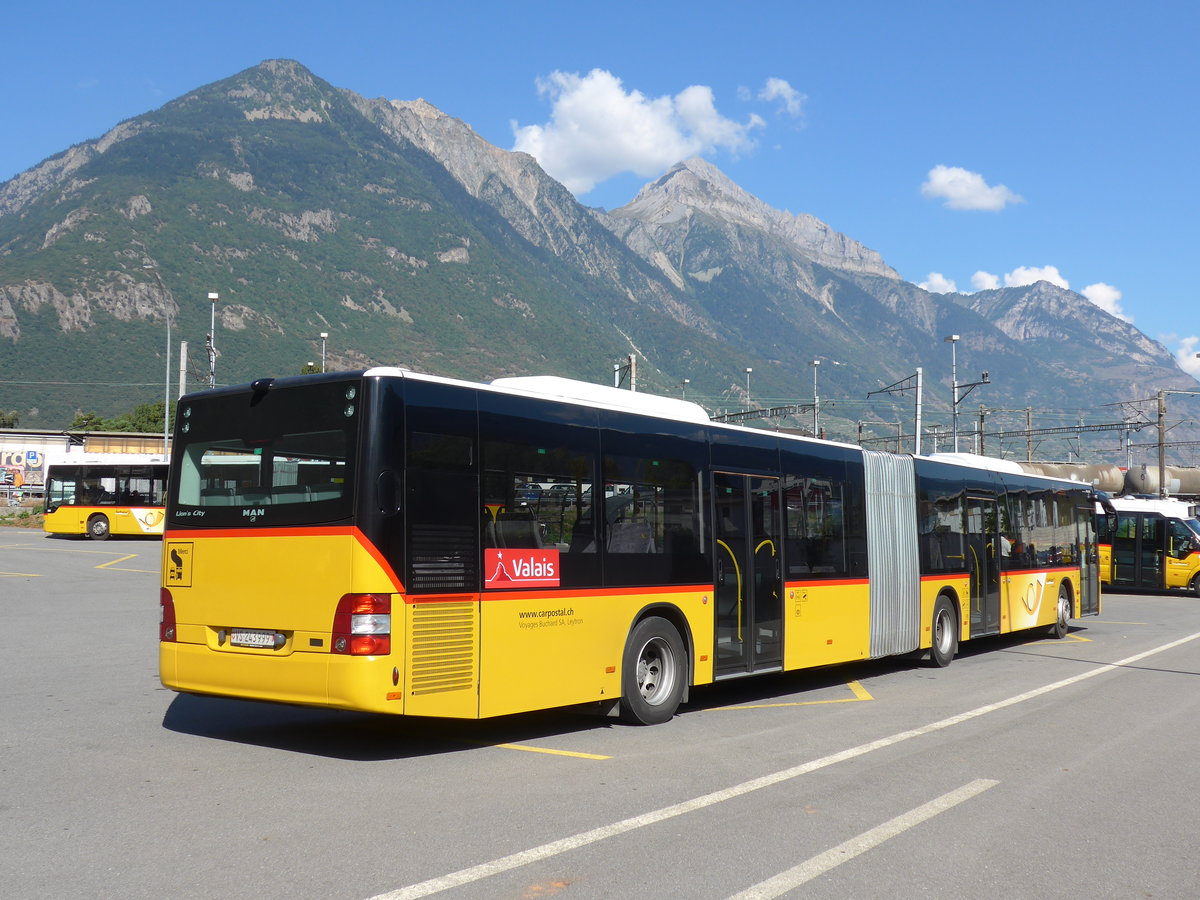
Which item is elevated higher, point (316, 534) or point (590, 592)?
point (316, 534)

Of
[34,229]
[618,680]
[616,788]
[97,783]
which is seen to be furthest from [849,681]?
[34,229]

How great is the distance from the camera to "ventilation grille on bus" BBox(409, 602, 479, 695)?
309 inches

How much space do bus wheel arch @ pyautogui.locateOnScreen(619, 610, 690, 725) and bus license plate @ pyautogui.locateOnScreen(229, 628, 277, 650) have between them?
9.91 feet

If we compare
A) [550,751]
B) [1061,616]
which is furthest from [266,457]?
[1061,616]

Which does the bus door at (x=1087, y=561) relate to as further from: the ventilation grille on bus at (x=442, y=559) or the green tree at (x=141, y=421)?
the green tree at (x=141, y=421)

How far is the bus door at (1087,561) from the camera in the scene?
20.8m

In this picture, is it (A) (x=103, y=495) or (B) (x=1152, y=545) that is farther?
(A) (x=103, y=495)

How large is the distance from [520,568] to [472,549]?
53cm

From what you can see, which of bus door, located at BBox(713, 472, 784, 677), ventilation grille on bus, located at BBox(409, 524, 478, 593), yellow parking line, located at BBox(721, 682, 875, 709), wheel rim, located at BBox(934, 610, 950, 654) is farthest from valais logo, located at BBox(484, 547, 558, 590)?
wheel rim, located at BBox(934, 610, 950, 654)


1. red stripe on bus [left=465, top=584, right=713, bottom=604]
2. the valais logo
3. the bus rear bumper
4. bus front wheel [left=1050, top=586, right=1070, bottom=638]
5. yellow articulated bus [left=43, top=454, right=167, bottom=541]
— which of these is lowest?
bus front wheel [left=1050, top=586, right=1070, bottom=638]

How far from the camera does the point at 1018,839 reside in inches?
249

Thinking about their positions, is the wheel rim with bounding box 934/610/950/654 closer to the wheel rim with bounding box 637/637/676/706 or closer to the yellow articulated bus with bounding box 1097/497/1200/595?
the wheel rim with bounding box 637/637/676/706

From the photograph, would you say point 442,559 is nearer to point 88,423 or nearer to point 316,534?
point 316,534

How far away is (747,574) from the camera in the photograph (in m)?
11.3
